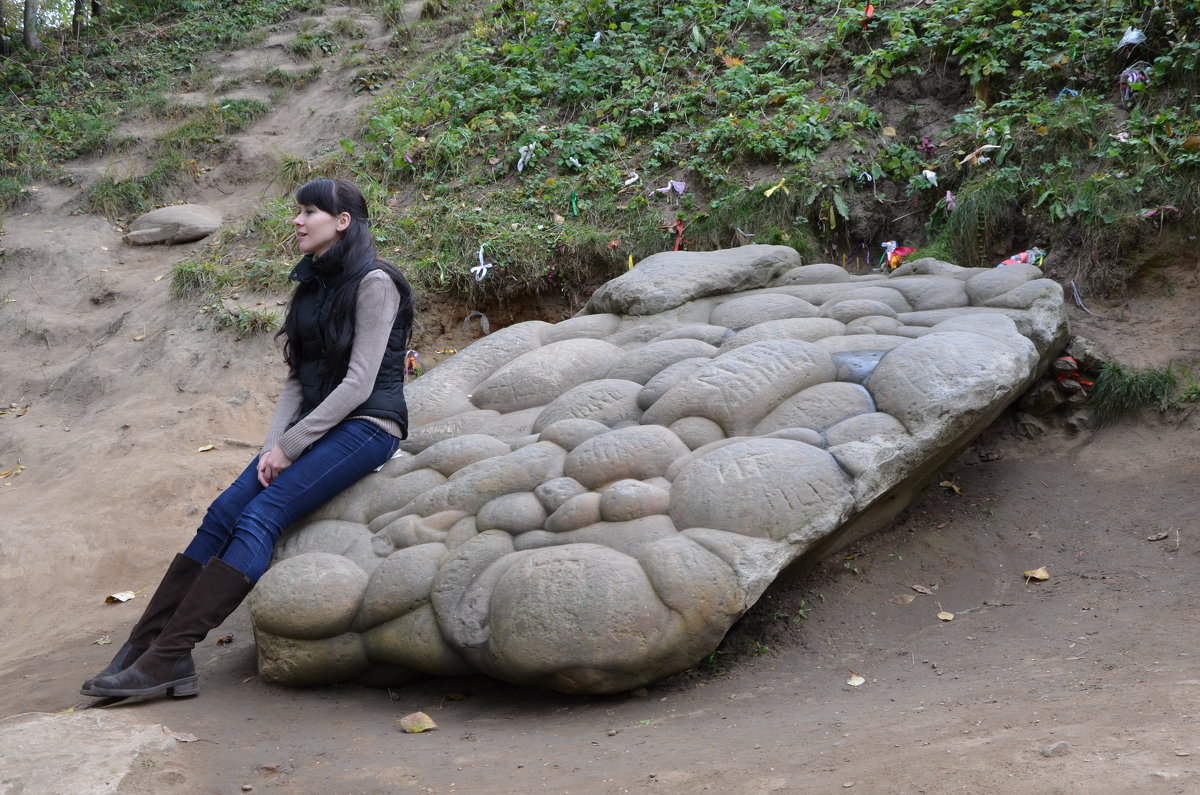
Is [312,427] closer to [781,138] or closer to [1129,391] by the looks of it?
[1129,391]

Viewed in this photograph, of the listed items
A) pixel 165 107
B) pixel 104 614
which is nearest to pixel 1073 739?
pixel 104 614

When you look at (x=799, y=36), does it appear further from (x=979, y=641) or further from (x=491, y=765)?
(x=491, y=765)

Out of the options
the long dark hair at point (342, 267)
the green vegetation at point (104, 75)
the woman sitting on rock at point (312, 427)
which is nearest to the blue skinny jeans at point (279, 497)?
the woman sitting on rock at point (312, 427)

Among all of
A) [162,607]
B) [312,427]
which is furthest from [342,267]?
[162,607]

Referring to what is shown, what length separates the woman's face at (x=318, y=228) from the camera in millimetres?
3953

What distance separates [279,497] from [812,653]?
2.10 meters

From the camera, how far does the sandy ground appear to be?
2.53 meters

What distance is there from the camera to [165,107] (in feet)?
36.4

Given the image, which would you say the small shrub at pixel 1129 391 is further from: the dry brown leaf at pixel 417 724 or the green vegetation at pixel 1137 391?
the dry brown leaf at pixel 417 724

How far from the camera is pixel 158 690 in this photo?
349 cm

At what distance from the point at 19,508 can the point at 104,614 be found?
1.48 m

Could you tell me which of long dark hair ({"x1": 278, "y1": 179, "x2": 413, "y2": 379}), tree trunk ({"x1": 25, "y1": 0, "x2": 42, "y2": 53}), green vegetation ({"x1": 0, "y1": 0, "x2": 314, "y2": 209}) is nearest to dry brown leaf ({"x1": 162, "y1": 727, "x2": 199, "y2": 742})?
long dark hair ({"x1": 278, "y1": 179, "x2": 413, "y2": 379})

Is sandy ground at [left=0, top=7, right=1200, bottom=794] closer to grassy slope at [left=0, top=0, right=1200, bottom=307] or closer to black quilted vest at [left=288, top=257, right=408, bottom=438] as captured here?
grassy slope at [left=0, top=0, right=1200, bottom=307]

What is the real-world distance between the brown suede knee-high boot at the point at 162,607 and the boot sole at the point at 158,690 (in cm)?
20
